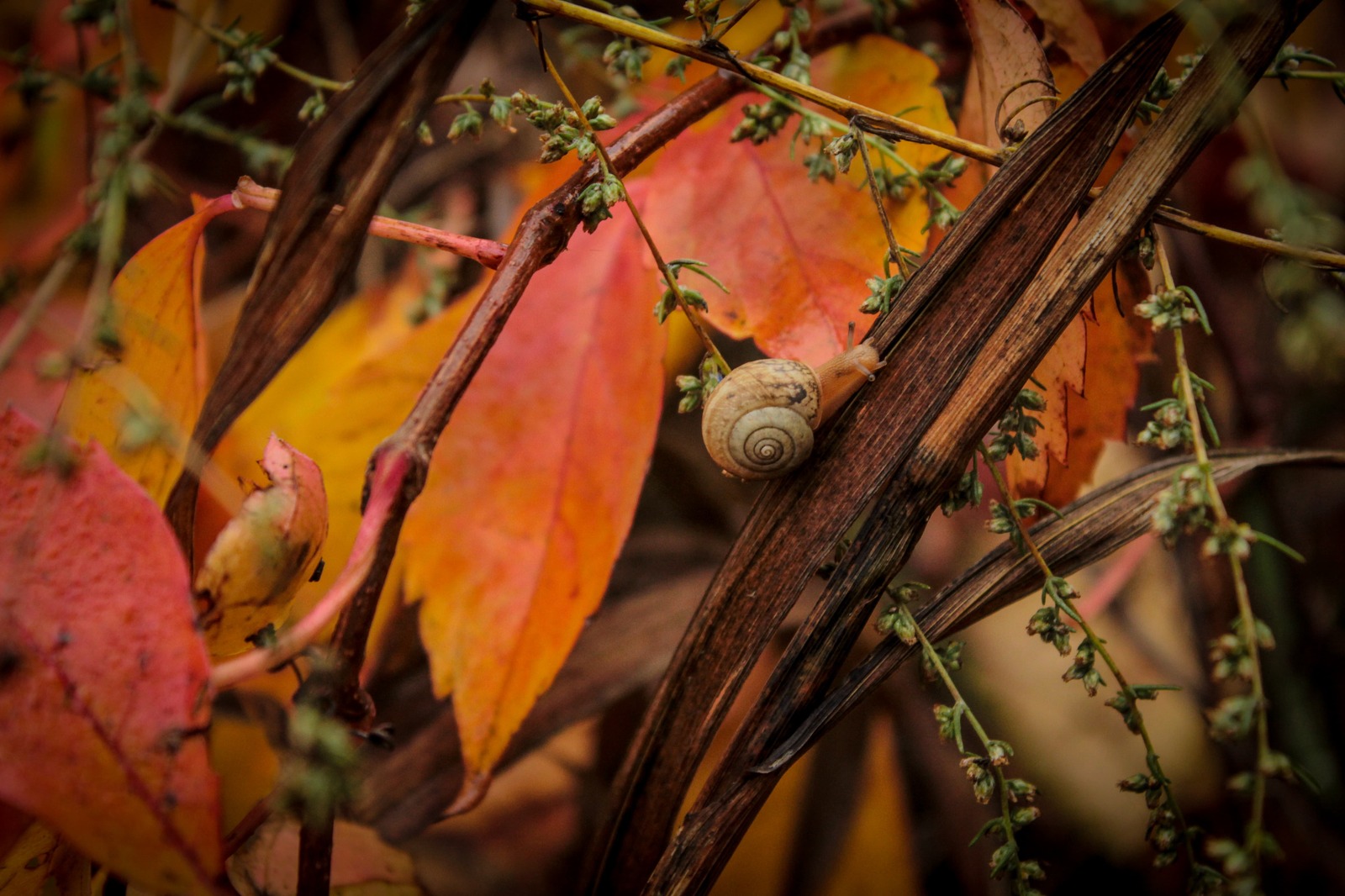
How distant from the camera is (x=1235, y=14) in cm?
43

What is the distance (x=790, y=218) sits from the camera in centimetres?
60

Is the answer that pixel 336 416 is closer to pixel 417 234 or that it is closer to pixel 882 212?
pixel 417 234

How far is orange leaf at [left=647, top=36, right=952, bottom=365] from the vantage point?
0.56 m

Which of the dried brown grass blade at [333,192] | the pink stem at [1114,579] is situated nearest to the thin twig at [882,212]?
the dried brown grass blade at [333,192]

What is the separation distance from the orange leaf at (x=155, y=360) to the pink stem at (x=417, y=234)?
29 millimetres

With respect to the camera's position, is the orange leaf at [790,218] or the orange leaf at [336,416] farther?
the orange leaf at [336,416]

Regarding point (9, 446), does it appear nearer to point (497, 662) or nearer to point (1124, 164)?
point (497, 662)

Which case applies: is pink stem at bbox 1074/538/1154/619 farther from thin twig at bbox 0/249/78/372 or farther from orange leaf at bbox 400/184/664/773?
thin twig at bbox 0/249/78/372

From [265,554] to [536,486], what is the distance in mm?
253

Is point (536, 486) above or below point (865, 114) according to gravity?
below

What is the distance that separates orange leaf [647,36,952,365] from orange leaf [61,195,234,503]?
33 cm

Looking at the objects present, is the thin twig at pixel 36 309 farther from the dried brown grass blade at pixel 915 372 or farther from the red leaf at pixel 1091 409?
the red leaf at pixel 1091 409

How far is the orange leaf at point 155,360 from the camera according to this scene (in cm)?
48

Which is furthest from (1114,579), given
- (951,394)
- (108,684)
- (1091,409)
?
(108,684)
